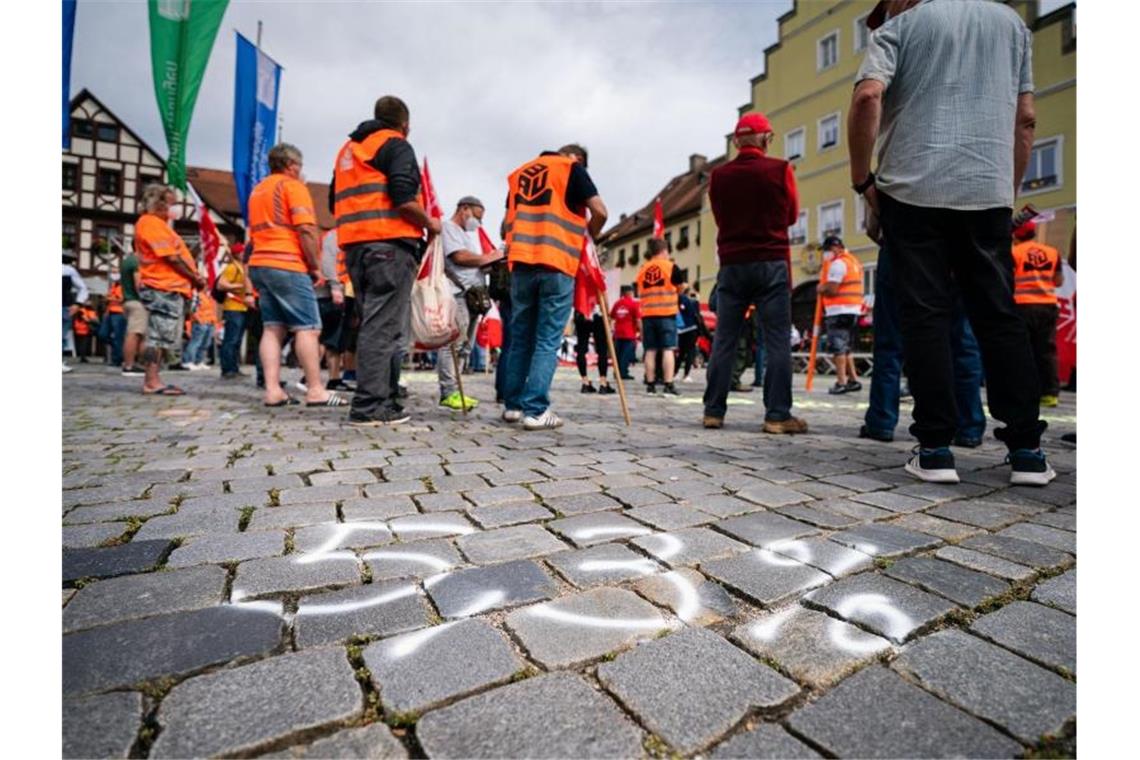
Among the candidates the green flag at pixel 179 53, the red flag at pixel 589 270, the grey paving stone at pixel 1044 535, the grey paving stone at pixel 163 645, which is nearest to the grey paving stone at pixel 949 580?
the grey paving stone at pixel 1044 535

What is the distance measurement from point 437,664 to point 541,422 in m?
3.02

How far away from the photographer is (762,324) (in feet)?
13.9

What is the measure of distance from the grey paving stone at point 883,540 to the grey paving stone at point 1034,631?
0.35 metres

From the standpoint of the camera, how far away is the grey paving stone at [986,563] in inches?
59.1

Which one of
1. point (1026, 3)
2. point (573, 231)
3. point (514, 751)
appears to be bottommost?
point (514, 751)

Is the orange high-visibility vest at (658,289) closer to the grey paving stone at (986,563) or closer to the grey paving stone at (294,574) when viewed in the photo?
the grey paving stone at (986,563)

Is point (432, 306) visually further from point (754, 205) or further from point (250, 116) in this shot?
point (250, 116)

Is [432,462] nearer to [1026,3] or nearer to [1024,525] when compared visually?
[1024,525]

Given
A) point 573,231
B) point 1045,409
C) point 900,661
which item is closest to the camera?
point 900,661

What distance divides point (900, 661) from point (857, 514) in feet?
3.31

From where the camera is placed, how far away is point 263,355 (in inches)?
208

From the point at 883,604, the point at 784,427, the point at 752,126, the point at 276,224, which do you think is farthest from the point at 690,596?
the point at 276,224

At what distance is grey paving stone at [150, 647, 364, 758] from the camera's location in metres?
0.88

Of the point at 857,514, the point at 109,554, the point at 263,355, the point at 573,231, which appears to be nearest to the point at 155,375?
the point at 263,355
